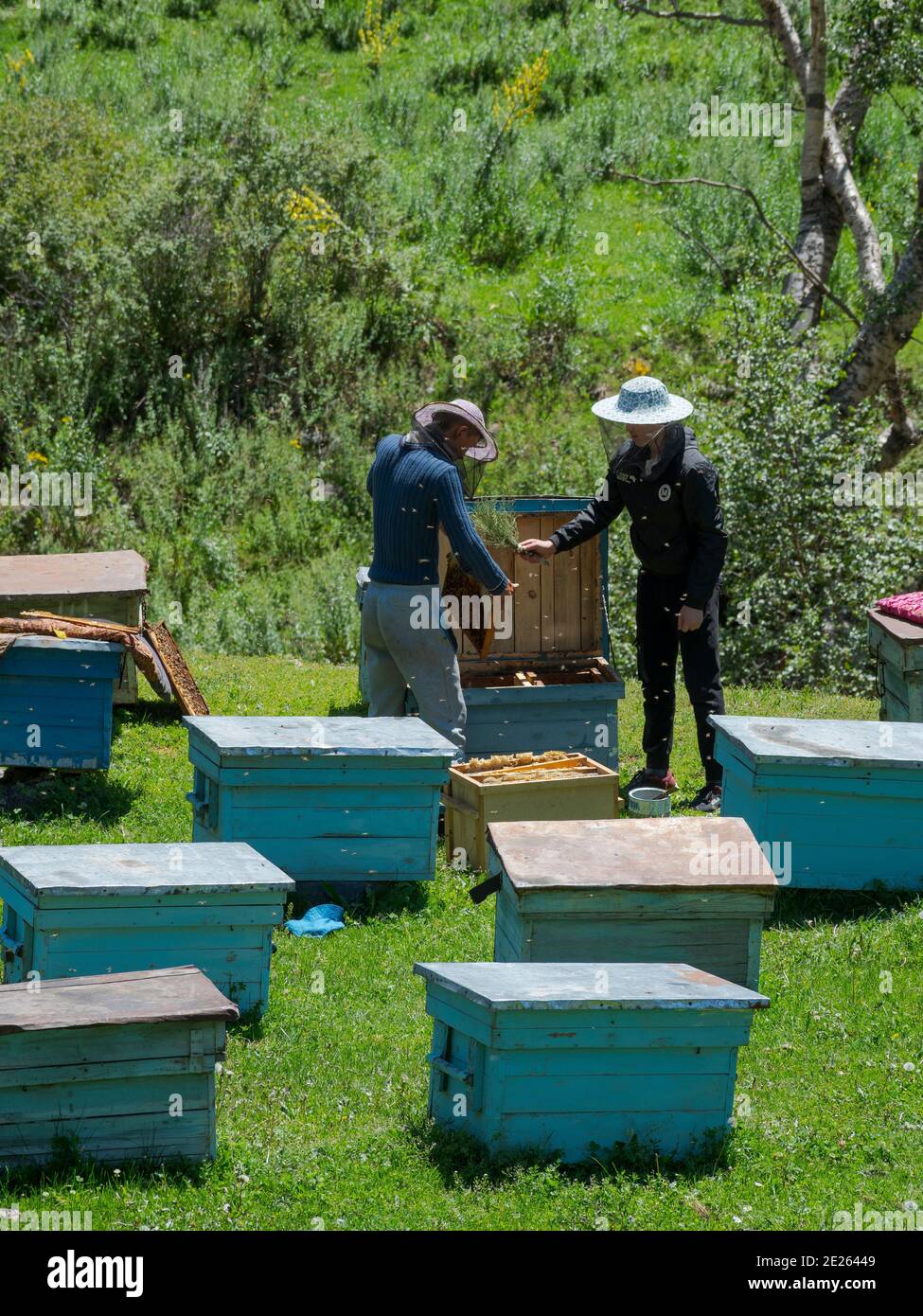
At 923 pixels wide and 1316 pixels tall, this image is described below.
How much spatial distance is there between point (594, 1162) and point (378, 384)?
14.5 meters

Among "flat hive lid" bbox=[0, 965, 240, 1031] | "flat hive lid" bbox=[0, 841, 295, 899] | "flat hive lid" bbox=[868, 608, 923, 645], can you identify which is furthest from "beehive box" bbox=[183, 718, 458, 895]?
"flat hive lid" bbox=[868, 608, 923, 645]

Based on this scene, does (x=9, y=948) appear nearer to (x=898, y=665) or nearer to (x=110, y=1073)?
(x=110, y=1073)

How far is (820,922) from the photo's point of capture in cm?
646

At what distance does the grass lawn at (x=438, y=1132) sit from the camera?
13.3 feet

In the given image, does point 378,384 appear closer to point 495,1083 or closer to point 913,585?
point 913,585

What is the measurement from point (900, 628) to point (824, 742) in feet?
5.69

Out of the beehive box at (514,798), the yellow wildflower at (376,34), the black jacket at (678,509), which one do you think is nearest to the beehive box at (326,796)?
the beehive box at (514,798)

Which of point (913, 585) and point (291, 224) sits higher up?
point (291, 224)

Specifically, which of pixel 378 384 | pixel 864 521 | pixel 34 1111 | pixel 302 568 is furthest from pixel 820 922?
pixel 378 384

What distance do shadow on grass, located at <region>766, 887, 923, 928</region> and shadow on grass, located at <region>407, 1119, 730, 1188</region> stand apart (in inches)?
85.4

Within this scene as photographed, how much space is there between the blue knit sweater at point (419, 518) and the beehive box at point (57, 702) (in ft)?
5.11

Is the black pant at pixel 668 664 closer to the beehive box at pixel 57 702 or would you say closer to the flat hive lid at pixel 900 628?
Answer: the flat hive lid at pixel 900 628

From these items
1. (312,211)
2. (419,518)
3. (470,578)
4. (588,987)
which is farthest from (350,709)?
(312,211)

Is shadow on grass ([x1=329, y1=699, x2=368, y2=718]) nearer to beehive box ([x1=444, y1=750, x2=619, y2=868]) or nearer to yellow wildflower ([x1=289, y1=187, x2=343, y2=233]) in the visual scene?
beehive box ([x1=444, y1=750, x2=619, y2=868])
